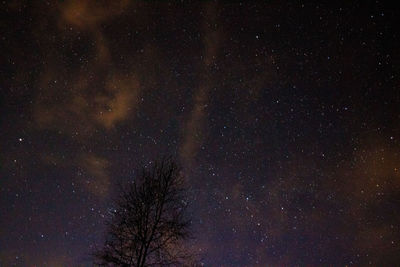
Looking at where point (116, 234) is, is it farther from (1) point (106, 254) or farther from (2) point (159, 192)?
(2) point (159, 192)

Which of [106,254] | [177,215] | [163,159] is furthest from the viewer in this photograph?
[163,159]

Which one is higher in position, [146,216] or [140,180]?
[140,180]

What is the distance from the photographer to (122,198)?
45.2ft

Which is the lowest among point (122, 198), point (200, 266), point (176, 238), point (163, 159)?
point (200, 266)

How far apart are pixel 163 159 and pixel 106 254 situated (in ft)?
12.6

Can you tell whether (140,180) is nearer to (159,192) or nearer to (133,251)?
(159,192)

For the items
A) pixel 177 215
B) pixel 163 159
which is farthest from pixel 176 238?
pixel 163 159

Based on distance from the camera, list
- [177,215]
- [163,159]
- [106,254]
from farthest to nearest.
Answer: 1. [163,159]
2. [177,215]
3. [106,254]

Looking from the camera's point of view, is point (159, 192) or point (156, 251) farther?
point (159, 192)

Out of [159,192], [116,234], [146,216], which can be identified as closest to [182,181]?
[159,192]

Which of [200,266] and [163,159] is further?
[163,159]

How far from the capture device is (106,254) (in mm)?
12773

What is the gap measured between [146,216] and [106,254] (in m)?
1.76

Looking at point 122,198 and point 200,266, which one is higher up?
point 122,198
